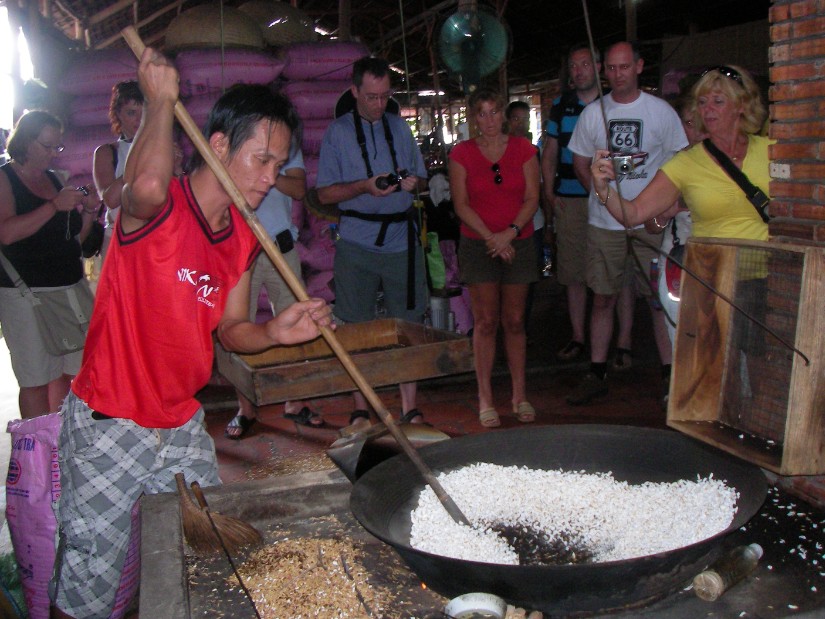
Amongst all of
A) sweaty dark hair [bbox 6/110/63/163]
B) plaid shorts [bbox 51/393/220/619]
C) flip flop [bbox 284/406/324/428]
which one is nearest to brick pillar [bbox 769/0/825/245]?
plaid shorts [bbox 51/393/220/619]

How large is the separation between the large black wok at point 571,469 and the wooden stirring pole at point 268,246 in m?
0.12

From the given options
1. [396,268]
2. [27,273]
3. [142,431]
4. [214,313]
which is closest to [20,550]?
[142,431]

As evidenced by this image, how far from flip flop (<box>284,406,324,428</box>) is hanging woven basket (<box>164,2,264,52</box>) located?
289 cm

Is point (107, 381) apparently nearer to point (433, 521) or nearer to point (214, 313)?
point (214, 313)

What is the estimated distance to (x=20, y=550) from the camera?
9.15ft

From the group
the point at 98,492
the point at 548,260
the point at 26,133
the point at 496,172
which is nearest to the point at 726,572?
the point at 98,492

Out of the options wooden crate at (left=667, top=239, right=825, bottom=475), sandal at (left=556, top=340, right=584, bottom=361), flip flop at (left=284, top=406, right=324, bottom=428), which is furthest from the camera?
sandal at (left=556, top=340, right=584, bottom=361)

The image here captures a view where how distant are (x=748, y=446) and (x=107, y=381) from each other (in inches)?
68.3

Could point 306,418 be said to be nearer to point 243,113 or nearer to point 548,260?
point 243,113

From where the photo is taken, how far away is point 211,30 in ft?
20.2

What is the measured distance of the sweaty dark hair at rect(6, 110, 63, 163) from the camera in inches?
152

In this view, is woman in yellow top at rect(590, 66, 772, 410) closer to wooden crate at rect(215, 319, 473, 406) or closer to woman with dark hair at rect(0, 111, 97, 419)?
wooden crate at rect(215, 319, 473, 406)

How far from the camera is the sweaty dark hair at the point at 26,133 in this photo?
3.85 metres

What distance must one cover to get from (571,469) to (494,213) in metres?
2.37
